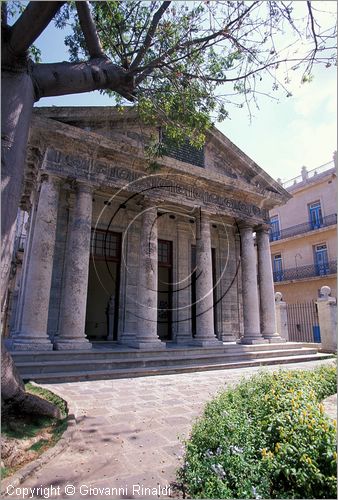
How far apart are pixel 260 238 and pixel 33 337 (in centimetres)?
994

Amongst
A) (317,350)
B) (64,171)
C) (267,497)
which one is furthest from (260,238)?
(267,497)

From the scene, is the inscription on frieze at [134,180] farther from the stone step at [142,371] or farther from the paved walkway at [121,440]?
the paved walkway at [121,440]

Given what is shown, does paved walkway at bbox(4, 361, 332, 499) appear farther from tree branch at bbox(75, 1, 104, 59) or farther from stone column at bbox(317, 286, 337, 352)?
stone column at bbox(317, 286, 337, 352)

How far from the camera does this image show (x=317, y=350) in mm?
12883

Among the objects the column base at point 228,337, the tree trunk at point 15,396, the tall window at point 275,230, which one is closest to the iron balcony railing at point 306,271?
the tall window at point 275,230

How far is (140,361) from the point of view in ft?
28.1

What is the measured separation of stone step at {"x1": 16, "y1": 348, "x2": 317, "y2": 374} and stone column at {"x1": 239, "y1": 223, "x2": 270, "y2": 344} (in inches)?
42.6

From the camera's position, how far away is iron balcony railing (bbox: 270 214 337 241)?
21609 millimetres

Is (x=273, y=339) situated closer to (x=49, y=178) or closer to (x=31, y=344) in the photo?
(x=31, y=344)

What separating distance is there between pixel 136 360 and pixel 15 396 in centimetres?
489

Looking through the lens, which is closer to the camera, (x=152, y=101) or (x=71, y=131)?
(x=152, y=101)

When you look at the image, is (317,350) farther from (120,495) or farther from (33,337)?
(120,495)

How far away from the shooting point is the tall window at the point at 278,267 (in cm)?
2434

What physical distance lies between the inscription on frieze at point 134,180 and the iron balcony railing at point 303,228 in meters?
11.1
